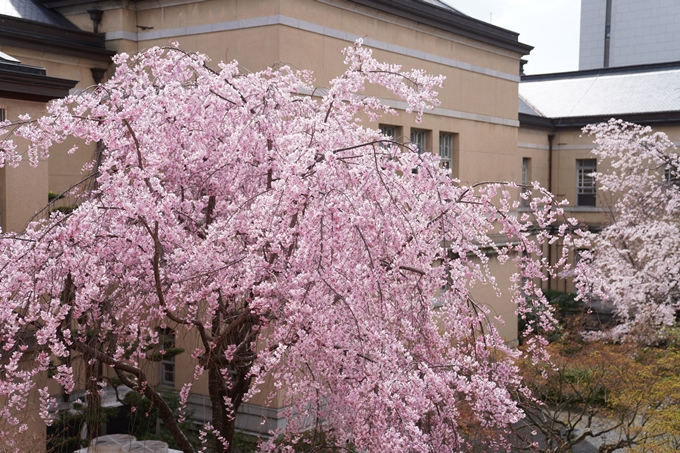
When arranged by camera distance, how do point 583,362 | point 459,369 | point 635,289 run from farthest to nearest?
point 635,289 → point 583,362 → point 459,369

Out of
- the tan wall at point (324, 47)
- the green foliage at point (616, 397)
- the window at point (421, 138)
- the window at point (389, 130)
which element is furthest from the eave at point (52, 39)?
the green foliage at point (616, 397)

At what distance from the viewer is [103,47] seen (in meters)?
14.4

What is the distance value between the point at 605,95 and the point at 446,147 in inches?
547

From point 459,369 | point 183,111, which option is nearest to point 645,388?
point 459,369

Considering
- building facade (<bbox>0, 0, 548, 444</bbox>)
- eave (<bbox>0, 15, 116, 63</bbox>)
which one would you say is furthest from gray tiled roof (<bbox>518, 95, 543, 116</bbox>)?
eave (<bbox>0, 15, 116, 63</bbox>)

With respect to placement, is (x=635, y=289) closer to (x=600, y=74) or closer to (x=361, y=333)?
(x=600, y=74)

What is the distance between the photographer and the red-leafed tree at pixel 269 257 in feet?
19.1

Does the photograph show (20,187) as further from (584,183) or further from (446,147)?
(584,183)

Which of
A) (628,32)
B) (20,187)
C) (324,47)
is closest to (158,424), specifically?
(20,187)

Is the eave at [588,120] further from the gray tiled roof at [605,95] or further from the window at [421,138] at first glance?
the window at [421,138]

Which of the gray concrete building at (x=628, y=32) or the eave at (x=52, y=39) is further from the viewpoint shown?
the gray concrete building at (x=628, y=32)

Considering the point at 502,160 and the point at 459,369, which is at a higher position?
the point at 502,160

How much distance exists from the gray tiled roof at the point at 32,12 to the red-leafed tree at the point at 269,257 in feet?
25.0

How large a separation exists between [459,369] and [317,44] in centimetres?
842
